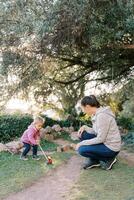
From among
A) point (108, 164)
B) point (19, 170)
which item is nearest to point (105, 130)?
point (108, 164)

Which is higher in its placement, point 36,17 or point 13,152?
point 36,17

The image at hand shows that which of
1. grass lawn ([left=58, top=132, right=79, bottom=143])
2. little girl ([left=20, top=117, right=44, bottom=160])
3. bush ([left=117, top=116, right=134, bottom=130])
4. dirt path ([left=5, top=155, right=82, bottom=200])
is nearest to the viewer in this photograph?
dirt path ([left=5, top=155, right=82, bottom=200])

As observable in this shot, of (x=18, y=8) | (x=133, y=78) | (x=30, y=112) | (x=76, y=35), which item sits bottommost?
(x=30, y=112)

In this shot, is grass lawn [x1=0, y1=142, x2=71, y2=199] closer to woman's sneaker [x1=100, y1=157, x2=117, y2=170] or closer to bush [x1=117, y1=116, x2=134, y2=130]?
woman's sneaker [x1=100, y1=157, x2=117, y2=170]

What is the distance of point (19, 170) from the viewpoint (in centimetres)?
853

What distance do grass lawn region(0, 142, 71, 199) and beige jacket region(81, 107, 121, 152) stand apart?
3.35 feet

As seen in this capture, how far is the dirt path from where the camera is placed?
700 cm

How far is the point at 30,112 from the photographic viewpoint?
1429 cm

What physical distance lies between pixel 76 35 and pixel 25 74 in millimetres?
1733

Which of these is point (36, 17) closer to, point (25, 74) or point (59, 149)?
point (25, 74)

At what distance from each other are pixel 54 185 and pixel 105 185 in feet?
2.75

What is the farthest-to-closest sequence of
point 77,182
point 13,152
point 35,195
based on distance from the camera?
point 13,152
point 77,182
point 35,195

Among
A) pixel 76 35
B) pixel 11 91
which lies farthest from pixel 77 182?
pixel 11 91

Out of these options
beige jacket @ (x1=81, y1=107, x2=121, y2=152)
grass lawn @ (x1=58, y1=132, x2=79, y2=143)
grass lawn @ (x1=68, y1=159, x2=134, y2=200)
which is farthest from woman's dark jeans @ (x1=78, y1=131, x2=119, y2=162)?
grass lawn @ (x1=58, y1=132, x2=79, y2=143)
